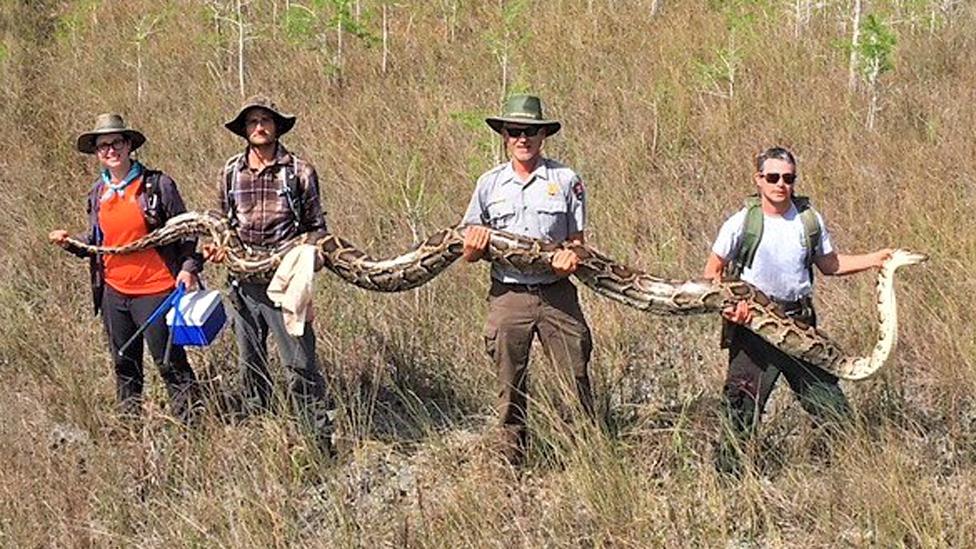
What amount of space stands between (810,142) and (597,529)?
213 inches

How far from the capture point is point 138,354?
5.24 metres

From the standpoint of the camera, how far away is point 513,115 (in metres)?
4.35

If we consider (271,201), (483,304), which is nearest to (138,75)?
(483,304)

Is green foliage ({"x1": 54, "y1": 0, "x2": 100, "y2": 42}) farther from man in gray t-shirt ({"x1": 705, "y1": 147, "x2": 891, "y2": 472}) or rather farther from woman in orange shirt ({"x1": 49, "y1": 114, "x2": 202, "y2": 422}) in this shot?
man in gray t-shirt ({"x1": 705, "y1": 147, "x2": 891, "y2": 472})

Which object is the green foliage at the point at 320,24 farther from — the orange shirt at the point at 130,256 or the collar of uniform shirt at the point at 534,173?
the collar of uniform shirt at the point at 534,173

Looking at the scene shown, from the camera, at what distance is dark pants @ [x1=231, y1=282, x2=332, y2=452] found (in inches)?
189

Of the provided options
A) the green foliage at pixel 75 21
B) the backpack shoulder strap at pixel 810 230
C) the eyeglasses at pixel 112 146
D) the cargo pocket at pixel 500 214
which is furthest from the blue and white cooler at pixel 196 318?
the green foliage at pixel 75 21

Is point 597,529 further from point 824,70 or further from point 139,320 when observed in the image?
point 824,70

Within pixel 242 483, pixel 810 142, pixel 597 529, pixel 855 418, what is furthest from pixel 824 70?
pixel 242 483

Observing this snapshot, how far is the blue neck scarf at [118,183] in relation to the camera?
16.5 ft

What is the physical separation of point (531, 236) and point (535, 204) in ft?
0.53

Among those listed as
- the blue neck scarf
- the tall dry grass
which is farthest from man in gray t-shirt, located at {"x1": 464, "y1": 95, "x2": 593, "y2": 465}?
the blue neck scarf

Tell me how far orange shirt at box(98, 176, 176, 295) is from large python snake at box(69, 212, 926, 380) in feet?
0.20

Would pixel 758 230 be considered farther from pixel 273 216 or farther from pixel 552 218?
pixel 273 216
